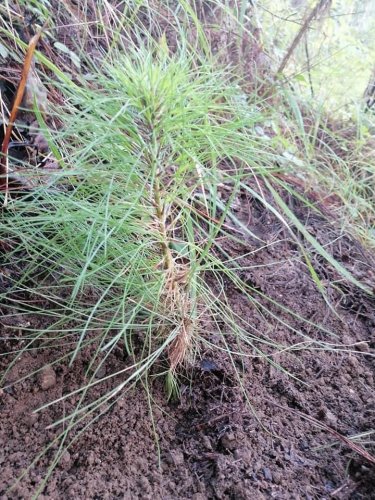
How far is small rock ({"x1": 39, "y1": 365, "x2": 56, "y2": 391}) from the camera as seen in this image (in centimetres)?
83

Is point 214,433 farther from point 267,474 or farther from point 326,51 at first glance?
point 326,51

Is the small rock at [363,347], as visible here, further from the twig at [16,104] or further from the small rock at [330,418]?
the twig at [16,104]

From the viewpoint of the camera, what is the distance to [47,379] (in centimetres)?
84

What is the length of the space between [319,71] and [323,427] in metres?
1.86

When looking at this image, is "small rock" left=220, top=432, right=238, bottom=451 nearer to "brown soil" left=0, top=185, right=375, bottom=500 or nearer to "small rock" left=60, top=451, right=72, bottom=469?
"brown soil" left=0, top=185, right=375, bottom=500

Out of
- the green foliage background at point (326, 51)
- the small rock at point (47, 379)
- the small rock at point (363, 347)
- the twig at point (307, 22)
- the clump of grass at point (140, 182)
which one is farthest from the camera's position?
the green foliage background at point (326, 51)

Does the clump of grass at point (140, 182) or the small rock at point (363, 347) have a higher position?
the clump of grass at point (140, 182)

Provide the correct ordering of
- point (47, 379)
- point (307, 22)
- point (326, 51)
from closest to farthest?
1. point (47, 379)
2. point (307, 22)
3. point (326, 51)

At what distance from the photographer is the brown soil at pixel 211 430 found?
727 mm

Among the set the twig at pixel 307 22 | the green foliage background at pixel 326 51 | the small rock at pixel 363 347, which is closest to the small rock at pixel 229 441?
the small rock at pixel 363 347

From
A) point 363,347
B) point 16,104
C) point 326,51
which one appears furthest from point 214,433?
point 326,51

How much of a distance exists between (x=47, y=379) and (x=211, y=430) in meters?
0.33

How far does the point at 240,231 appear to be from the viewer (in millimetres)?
1280

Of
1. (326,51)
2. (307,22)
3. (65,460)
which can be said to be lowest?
(65,460)
